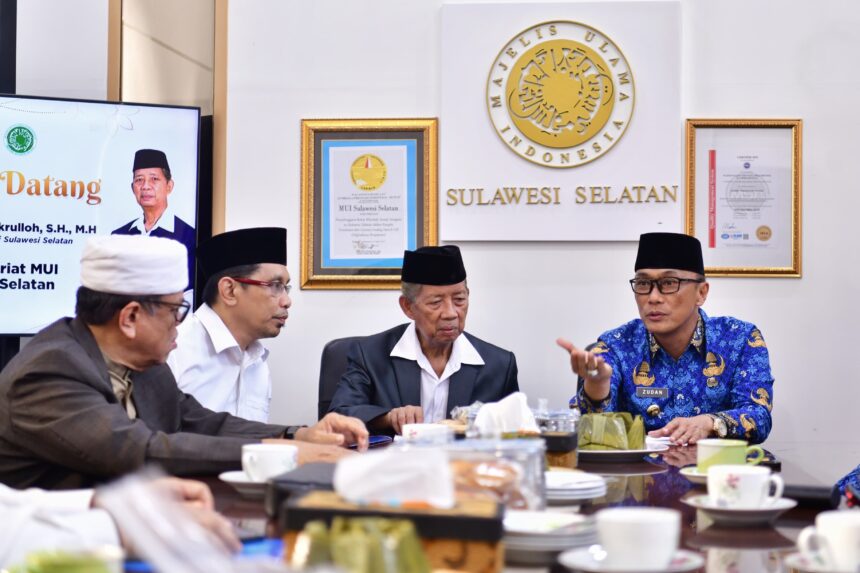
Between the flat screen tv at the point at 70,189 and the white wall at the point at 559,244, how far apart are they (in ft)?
0.88

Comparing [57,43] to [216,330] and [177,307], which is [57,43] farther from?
[177,307]

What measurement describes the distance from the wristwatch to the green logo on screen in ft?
9.88

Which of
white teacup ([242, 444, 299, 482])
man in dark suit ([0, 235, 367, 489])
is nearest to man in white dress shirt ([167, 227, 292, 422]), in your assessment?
man in dark suit ([0, 235, 367, 489])

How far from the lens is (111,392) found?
2.20 m

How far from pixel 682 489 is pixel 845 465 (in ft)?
8.60

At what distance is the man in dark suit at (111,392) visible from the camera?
2.06 metres

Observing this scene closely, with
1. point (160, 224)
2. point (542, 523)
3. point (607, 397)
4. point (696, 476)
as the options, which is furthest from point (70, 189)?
point (542, 523)

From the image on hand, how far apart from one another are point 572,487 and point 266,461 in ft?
1.92

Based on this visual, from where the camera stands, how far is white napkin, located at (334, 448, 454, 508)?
1163 millimetres

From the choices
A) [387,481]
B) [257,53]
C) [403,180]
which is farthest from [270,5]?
[387,481]

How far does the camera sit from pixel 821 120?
174 inches

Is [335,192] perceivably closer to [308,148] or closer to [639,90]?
[308,148]

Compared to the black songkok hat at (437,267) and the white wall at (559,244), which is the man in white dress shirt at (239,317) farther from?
the white wall at (559,244)

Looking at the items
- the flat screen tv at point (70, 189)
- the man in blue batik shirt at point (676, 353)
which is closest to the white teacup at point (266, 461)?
the man in blue batik shirt at point (676, 353)
